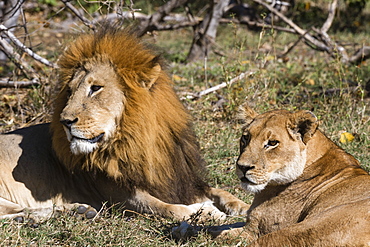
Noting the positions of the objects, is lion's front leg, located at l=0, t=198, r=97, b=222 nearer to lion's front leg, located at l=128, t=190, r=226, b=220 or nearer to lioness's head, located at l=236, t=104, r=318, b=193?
lion's front leg, located at l=128, t=190, r=226, b=220

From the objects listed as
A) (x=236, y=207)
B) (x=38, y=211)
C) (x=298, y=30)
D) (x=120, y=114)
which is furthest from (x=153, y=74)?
(x=298, y=30)

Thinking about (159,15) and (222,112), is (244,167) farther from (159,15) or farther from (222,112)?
(159,15)

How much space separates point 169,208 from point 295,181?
4.05ft

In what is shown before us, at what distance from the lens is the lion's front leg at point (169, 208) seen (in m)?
4.16

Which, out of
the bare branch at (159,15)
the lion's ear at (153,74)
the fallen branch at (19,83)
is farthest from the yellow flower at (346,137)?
the fallen branch at (19,83)

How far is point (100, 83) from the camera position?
156 inches

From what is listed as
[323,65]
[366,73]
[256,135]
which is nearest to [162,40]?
[323,65]

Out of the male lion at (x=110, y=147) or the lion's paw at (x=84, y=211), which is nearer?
the male lion at (x=110, y=147)

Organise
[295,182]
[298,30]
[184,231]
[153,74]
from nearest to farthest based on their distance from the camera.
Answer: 1. [295,182]
2. [184,231]
3. [153,74]
4. [298,30]

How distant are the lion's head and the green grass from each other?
1.22 ft

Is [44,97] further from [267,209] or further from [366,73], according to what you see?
[366,73]

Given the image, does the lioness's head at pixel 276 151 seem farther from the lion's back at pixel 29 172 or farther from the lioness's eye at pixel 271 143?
the lion's back at pixel 29 172

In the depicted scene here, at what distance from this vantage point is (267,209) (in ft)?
10.8

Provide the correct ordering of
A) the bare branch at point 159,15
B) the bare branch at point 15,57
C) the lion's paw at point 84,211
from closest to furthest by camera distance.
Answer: the lion's paw at point 84,211, the bare branch at point 15,57, the bare branch at point 159,15
